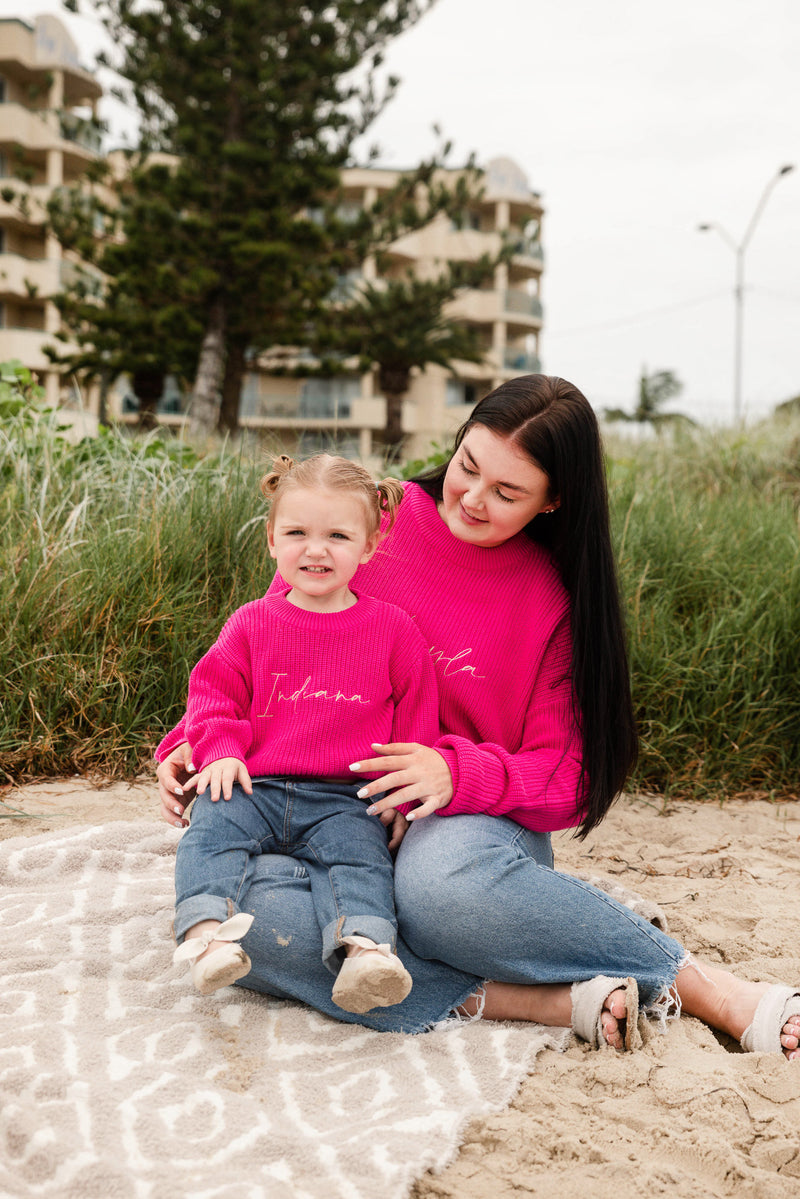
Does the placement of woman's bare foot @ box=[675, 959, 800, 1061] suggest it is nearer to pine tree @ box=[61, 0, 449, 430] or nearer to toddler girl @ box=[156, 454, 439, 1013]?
toddler girl @ box=[156, 454, 439, 1013]

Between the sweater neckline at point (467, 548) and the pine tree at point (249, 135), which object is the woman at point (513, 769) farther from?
the pine tree at point (249, 135)

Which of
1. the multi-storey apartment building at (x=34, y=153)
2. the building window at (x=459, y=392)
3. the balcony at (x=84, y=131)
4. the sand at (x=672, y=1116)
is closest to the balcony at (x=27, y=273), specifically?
the multi-storey apartment building at (x=34, y=153)

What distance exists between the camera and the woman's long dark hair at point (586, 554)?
Result: 2338mm

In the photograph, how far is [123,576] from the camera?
378 centimetres

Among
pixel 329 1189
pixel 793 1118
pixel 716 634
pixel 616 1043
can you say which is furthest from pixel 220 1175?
pixel 716 634

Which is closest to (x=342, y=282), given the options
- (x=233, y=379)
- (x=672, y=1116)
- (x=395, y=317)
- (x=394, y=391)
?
(x=394, y=391)

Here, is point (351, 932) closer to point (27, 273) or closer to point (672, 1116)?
point (672, 1116)

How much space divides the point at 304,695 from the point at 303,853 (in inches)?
13.1

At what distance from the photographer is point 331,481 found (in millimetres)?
2189

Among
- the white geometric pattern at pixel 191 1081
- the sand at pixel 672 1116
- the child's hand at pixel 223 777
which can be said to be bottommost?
the sand at pixel 672 1116

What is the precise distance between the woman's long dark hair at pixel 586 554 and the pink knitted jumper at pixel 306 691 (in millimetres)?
380

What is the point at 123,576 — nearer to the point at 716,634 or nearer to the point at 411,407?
the point at 716,634

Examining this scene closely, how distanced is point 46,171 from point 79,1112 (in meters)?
30.1


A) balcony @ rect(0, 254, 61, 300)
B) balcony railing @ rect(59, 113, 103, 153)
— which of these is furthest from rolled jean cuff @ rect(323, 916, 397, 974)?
balcony @ rect(0, 254, 61, 300)
